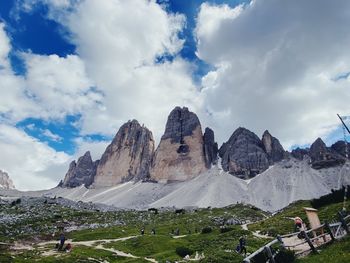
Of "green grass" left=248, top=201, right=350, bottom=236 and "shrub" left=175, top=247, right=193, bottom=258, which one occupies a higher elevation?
"green grass" left=248, top=201, right=350, bottom=236

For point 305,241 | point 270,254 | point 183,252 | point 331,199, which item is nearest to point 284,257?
point 305,241

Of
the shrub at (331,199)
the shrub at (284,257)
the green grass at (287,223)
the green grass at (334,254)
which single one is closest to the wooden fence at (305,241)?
the shrub at (284,257)

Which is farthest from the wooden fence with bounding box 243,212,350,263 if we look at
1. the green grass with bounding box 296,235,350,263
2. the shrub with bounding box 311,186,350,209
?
the shrub with bounding box 311,186,350,209

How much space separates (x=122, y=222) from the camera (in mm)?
121375

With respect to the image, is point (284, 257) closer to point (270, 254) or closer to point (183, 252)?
point (270, 254)

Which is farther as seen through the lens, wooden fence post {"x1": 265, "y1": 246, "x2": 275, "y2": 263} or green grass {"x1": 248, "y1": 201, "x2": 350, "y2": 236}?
green grass {"x1": 248, "y1": 201, "x2": 350, "y2": 236}

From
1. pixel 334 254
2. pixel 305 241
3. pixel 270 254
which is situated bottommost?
pixel 334 254

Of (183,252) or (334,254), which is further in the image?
(183,252)

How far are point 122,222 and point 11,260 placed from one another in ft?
264

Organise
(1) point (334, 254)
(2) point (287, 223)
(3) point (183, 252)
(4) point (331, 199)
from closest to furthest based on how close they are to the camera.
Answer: (1) point (334, 254) → (3) point (183, 252) → (2) point (287, 223) → (4) point (331, 199)

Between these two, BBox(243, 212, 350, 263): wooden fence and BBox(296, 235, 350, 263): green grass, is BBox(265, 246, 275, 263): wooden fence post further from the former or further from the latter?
BBox(296, 235, 350, 263): green grass

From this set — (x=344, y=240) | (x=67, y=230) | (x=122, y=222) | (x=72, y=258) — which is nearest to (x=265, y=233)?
(x=72, y=258)

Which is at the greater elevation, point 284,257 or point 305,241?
point 305,241

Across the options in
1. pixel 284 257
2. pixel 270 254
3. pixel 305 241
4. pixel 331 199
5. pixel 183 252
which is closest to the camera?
pixel 270 254
